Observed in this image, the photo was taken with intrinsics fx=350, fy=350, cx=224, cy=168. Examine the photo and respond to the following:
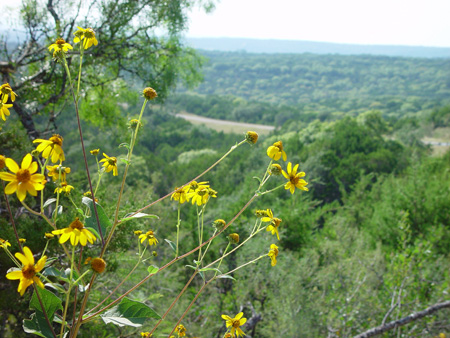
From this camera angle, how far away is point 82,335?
6.64ft

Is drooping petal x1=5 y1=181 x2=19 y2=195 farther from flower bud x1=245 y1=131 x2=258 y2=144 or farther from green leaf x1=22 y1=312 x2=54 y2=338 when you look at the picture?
flower bud x1=245 y1=131 x2=258 y2=144

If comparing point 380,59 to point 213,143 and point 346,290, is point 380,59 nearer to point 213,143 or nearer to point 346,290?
point 213,143

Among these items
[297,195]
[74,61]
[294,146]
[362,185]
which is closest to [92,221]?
[74,61]

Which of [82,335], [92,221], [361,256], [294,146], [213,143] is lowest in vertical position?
[213,143]

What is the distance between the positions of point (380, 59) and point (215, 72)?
64.1 metres

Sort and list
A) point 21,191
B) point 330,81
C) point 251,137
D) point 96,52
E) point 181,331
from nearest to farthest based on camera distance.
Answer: point 21,191 → point 251,137 → point 181,331 → point 96,52 → point 330,81

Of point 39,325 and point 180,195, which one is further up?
point 180,195

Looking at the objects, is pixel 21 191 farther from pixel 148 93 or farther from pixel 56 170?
pixel 148 93

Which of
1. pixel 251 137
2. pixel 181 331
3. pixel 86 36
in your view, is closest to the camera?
pixel 86 36

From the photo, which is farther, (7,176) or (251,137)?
(251,137)

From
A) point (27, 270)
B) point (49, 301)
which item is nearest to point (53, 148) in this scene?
point (27, 270)

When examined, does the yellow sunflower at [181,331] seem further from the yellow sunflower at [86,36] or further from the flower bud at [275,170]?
the yellow sunflower at [86,36]

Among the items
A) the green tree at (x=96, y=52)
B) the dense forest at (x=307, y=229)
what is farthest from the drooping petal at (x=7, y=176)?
the green tree at (x=96, y=52)

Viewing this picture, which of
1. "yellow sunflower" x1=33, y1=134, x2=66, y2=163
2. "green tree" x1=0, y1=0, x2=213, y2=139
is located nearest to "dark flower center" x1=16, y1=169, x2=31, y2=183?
"yellow sunflower" x1=33, y1=134, x2=66, y2=163
